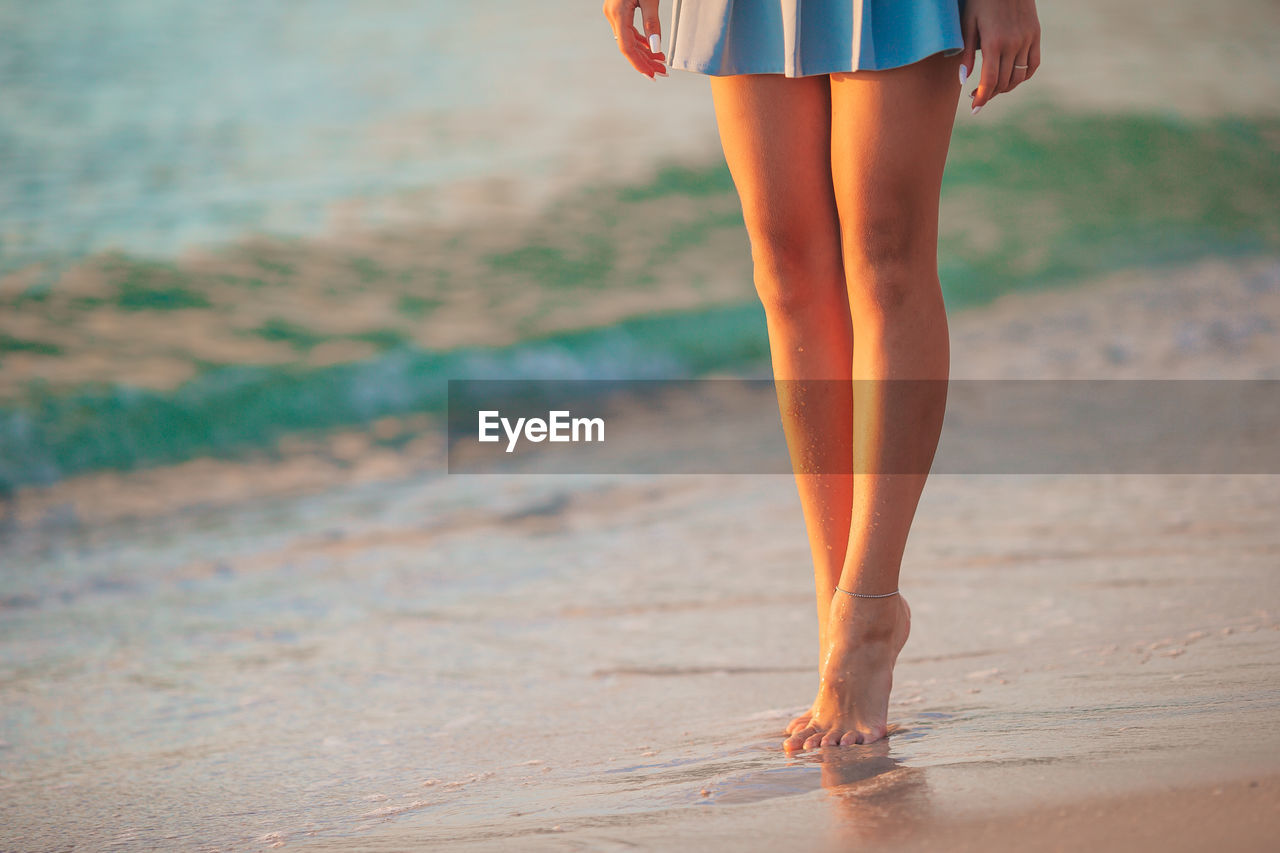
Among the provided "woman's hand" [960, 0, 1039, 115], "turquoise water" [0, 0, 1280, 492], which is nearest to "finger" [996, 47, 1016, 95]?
"woman's hand" [960, 0, 1039, 115]

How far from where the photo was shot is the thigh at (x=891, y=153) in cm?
154

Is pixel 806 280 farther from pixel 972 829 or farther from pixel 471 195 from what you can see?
pixel 471 195

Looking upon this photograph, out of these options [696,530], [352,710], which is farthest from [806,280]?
[696,530]

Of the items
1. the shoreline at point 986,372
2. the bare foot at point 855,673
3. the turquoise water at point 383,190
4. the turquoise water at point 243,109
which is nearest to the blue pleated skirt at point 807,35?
the bare foot at point 855,673

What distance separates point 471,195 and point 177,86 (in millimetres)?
3866

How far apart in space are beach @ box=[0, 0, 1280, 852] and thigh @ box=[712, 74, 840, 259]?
2.28 feet

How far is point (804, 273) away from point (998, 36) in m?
0.39

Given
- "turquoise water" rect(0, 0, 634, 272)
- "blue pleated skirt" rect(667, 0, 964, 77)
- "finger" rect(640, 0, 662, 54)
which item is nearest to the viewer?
"blue pleated skirt" rect(667, 0, 964, 77)

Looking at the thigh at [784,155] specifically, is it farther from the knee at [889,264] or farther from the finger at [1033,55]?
the finger at [1033,55]

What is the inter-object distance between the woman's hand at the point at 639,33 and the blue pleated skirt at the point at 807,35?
75mm

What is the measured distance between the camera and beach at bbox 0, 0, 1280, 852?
4.94 ft

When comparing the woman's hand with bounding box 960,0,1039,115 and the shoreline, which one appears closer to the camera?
the woman's hand with bounding box 960,0,1039,115

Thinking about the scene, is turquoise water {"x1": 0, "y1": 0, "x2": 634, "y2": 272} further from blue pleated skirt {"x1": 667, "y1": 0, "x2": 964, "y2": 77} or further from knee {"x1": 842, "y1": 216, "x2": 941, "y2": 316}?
knee {"x1": 842, "y1": 216, "x2": 941, "y2": 316}

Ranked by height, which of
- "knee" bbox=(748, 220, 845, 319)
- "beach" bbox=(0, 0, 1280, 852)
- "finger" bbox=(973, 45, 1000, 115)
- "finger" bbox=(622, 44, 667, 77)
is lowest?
"beach" bbox=(0, 0, 1280, 852)
